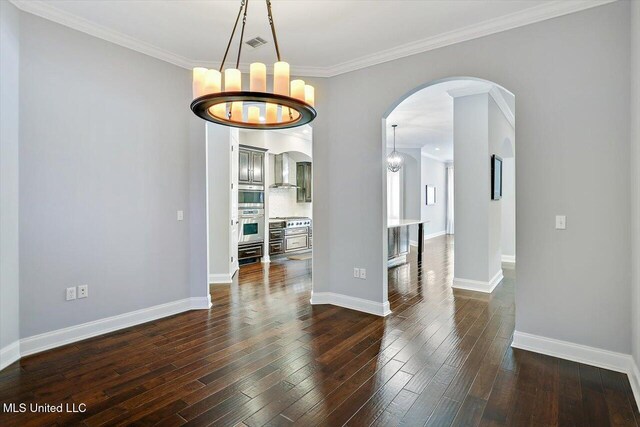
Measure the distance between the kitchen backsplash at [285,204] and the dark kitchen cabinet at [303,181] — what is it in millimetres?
176

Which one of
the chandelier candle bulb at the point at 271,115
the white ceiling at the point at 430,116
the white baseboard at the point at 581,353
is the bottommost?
the white baseboard at the point at 581,353

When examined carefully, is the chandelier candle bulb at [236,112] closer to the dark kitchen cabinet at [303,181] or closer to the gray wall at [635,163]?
the gray wall at [635,163]

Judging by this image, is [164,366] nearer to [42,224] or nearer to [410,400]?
[42,224]

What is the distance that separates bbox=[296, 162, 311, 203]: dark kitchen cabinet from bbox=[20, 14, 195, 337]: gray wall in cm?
501

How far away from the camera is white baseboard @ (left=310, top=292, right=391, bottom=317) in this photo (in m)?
3.81

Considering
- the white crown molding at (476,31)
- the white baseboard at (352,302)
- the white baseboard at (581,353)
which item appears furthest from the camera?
the white baseboard at (352,302)

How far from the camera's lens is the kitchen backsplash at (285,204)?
848 centimetres

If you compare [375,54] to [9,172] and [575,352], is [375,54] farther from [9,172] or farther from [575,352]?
[9,172]

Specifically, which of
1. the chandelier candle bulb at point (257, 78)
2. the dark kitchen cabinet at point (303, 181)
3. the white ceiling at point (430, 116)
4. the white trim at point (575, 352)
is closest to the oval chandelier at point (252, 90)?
the chandelier candle bulb at point (257, 78)

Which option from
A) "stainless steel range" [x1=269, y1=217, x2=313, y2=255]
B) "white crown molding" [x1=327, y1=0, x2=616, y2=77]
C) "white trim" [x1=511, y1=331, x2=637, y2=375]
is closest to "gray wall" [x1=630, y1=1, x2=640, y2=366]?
"white trim" [x1=511, y1=331, x2=637, y2=375]

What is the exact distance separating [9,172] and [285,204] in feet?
20.9

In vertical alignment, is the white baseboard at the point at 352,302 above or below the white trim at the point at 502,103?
below

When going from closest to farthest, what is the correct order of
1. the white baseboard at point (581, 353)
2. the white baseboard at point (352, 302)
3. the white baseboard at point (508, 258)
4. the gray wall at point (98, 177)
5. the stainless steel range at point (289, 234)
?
the white baseboard at point (581, 353)
the gray wall at point (98, 177)
the white baseboard at point (352, 302)
the white baseboard at point (508, 258)
the stainless steel range at point (289, 234)

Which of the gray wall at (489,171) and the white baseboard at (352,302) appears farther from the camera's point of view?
the gray wall at (489,171)
